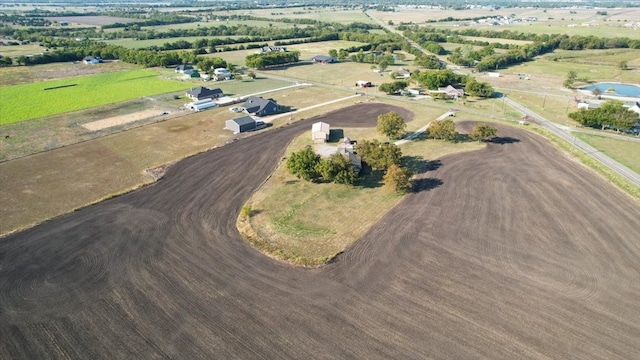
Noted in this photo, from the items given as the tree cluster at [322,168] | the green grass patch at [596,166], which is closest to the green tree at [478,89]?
the green grass patch at [596,166]

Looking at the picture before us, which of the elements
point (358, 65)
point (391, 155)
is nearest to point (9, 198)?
point (391, 155)

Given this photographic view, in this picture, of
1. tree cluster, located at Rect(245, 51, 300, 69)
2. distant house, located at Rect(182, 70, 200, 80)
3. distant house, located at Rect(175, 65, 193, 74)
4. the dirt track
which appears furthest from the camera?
tree cluster, located at Rect(245, 51, 300, 69)

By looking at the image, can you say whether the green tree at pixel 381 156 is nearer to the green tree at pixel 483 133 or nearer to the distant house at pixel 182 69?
the green tree at pixel 483 133

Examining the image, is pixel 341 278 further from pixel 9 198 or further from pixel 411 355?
pixel 9 198

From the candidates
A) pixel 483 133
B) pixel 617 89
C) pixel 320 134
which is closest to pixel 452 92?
pixel 483 133

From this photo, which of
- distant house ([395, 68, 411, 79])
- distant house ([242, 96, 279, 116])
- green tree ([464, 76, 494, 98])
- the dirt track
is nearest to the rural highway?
the dirt track

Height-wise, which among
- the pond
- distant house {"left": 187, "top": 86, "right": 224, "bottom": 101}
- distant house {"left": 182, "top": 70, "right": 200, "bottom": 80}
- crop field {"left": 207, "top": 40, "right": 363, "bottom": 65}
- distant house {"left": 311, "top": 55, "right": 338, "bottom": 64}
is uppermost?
crop field {"left": 207, "top": 40, "right": 363, "bottom": 65}

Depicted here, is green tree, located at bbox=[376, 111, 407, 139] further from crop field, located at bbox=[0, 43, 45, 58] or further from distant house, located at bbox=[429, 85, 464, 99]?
crop field, located at bbox=[0, 43, 45, 58]
